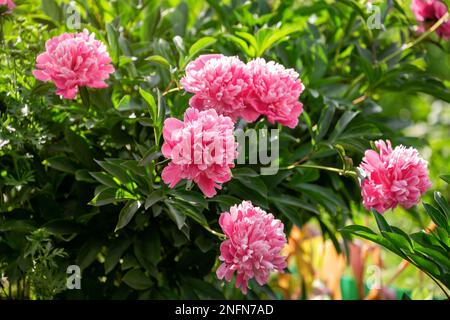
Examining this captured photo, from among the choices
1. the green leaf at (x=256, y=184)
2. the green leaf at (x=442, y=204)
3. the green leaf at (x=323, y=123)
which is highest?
the green leaf at (x=323, y=123)

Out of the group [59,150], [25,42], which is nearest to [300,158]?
[59,150]

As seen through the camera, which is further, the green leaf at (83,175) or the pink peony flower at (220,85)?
the green leaf at (83,175)

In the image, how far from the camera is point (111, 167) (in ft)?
4.17

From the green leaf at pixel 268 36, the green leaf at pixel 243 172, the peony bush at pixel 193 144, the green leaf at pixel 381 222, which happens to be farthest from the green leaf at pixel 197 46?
the green leaf at pixel 381 222

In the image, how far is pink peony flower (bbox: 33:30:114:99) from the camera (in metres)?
1.27

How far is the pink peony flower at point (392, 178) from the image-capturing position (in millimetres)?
1189

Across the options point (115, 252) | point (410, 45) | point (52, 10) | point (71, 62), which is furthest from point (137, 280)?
point (410, 45)

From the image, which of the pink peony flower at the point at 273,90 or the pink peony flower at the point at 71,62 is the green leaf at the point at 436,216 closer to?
the pink peony flower at the point at 273,90

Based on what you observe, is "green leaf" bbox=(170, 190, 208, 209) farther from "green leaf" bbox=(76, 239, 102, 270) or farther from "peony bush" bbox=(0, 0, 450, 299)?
"green leaf" bbox=(76, 239, 102, 270)

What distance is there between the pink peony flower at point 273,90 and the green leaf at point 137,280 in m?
0.44

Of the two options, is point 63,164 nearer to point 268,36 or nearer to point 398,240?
point 268,36
